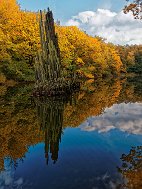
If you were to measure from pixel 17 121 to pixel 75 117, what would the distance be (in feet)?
12.8

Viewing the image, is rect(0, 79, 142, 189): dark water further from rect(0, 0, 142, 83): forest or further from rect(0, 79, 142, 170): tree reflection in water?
rect(0, 0, 142, 83): forest

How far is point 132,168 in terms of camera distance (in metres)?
10.4

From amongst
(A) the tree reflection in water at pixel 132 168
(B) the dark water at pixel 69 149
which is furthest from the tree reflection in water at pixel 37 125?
(A) the tree reflection in water at pixel 132 168

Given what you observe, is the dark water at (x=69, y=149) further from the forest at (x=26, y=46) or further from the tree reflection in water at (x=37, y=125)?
the forest at (x=26, y=46)

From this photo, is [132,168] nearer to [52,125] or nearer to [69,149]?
[69,149]

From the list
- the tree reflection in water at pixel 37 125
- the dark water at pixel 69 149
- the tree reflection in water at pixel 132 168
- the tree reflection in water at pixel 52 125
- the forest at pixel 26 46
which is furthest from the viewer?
the forest at pixel 26 46

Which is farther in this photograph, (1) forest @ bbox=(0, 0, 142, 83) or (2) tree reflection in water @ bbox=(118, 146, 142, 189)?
(1) forest @ bbox=(0, 0, 142, 83)

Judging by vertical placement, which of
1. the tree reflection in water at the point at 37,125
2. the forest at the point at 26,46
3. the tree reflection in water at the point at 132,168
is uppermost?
the forest at the point at 26,46

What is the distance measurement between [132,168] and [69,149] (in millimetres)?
3908

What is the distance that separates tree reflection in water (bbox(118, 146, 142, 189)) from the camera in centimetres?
899

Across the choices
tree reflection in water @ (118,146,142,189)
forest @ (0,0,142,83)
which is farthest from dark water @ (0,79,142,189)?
forest @ (0,0,142,83)

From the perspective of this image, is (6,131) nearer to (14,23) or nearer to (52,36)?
(52,36)

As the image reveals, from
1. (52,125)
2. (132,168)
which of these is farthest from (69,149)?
(52,125)

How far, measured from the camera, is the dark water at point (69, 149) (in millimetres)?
9727
